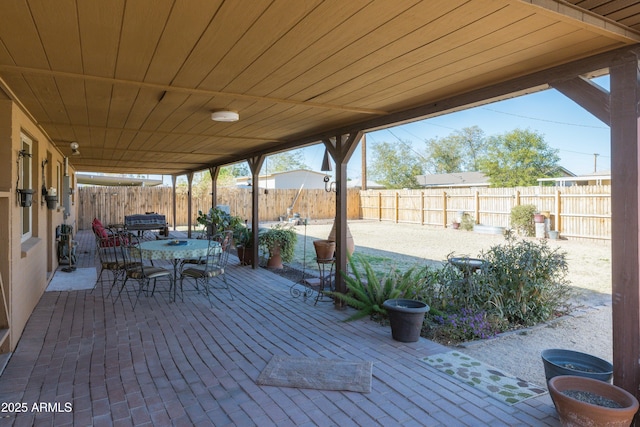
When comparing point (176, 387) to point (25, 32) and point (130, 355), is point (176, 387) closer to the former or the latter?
point (130, 355)


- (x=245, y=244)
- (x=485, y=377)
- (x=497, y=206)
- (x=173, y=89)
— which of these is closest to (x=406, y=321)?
(x=485, y=377)

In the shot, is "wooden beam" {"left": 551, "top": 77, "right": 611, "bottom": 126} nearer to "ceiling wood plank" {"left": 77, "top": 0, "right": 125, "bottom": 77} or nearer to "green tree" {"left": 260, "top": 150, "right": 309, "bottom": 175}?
"ceiling wood plank" {"left": 77, "top": 0, "right": 125, "bottom": 77}

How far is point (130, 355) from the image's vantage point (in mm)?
3260

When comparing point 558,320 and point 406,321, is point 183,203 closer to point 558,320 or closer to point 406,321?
point 406,321

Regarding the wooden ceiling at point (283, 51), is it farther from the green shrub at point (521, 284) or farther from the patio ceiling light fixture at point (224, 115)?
the green shrub at point (521, 284)

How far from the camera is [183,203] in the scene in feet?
55.9

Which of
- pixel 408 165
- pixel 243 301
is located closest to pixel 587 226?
pixel 243 301

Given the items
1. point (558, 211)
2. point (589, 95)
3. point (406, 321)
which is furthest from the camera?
point (558, 211)

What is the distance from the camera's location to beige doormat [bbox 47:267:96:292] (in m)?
5.58

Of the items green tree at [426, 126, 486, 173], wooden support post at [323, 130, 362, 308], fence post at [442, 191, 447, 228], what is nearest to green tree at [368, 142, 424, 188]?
green tree at [426, 126, 486, 173]

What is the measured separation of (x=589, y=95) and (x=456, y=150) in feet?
120

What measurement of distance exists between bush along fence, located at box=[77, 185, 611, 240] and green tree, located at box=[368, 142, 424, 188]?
29.4 ft

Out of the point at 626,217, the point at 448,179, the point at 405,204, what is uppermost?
the point at 448,179

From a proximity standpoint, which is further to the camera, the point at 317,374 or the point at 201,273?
the point at 201,273
